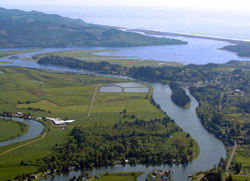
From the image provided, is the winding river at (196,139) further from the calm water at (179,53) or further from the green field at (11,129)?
the calm water at (179,53)

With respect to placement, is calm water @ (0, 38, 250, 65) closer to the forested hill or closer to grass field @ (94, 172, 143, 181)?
the forested hill

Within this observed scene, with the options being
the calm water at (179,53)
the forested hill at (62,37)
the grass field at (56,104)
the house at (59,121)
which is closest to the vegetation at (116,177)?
the grass field at (56,104)

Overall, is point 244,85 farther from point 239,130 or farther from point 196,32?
point 196,32

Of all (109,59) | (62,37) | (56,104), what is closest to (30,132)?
(56,104)

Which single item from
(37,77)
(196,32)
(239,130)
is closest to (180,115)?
(239,130)

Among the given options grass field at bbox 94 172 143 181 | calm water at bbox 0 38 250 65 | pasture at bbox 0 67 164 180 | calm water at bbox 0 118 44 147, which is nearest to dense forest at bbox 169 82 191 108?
pasture at bbox 0 67 164 180

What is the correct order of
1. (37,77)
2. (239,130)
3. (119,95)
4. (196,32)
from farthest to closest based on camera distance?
(196,32), (37,77), (119,95), (239,130)
